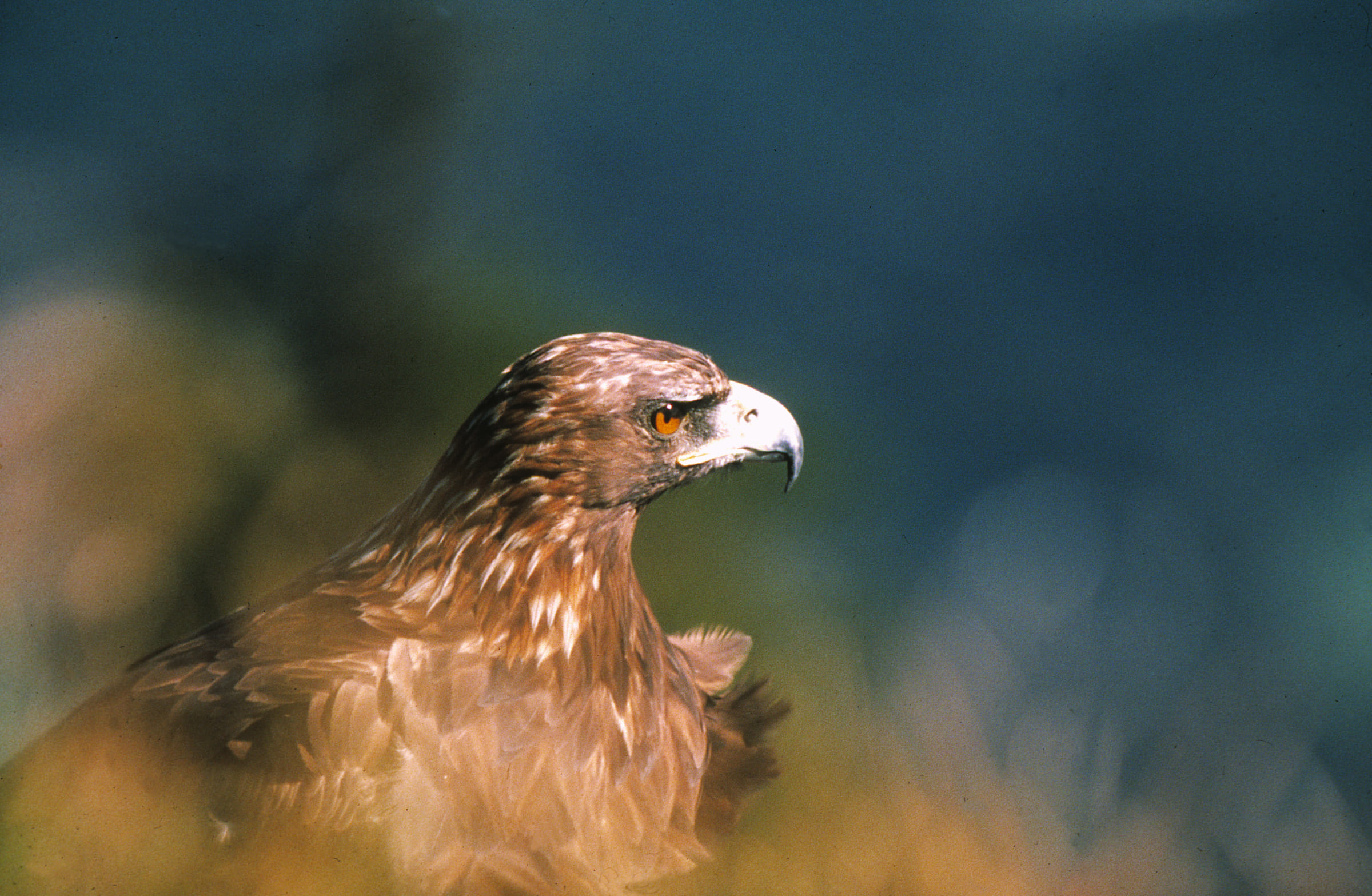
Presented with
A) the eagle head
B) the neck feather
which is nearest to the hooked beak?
the eagle head

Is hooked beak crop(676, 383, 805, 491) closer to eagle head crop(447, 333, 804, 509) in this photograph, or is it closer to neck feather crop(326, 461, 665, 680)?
eagle head crop(447, 333, 804, 509)

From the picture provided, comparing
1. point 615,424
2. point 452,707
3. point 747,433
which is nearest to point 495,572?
point 452,707

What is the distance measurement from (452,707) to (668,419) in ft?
2.13

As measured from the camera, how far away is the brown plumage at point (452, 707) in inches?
61.8

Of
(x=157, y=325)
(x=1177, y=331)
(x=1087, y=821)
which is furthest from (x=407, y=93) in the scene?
(x=1087, y=821)

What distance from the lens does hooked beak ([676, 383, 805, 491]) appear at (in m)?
1.74

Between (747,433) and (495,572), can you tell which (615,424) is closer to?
(747,433)

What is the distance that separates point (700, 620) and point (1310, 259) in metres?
1.46

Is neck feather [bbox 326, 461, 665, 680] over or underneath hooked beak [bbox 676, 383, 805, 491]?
Result: underneath

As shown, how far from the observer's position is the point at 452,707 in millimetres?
1654

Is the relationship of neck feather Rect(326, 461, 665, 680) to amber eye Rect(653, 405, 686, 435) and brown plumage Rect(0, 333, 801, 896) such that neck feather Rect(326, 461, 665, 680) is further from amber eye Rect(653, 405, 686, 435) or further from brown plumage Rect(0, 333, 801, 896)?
amber eye Rect(653, 405, 686, 435)

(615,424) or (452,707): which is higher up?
(615,424)

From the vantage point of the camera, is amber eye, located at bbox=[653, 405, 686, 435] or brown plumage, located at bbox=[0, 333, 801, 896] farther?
amber eye, located at bbox=[653, 405, 686, 435]

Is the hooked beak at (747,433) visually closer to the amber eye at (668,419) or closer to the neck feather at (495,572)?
the amber eye at (668,419)
